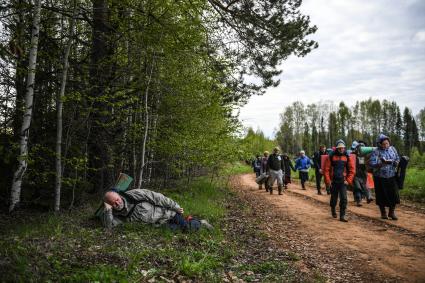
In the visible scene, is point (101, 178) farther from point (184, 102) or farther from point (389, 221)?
point (389, 221)

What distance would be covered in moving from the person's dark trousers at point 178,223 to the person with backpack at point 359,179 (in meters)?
7.44

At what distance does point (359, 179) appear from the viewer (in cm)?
1248

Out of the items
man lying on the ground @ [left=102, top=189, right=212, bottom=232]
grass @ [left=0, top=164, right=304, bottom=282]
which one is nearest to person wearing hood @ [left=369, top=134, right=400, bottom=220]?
grass @ [left=0, top=164, right=304, bottom=282]

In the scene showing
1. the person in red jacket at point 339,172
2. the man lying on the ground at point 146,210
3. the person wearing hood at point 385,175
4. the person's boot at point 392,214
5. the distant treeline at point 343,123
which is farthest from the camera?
the distant treeline at point 343,123

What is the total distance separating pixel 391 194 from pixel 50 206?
383 inches

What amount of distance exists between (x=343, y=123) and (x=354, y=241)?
276ft

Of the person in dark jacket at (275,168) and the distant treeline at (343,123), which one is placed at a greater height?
the distant treeline at (343,123)

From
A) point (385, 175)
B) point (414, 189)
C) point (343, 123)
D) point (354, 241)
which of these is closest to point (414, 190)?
point (414, 189)

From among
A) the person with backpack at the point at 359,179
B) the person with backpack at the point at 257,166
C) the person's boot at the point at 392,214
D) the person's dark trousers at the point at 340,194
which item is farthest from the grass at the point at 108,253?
the person with backpack at the point at 257,166

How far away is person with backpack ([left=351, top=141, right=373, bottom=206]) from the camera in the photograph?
12.1 meters

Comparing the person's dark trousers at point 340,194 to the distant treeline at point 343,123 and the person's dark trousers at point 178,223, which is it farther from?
the distant treeline at point 343,123

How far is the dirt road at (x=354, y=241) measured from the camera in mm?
5379

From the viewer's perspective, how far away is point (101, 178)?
37.4ft

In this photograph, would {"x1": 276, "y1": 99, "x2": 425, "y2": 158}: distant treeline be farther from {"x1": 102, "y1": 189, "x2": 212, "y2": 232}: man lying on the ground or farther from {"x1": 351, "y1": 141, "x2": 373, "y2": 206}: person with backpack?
{"x1": 102, "y1": 189, "x2": 212, "y2": 232}: man lying on the ground
